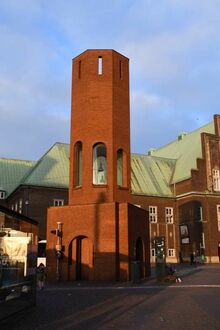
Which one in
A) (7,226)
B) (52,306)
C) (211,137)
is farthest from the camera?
(211,137)

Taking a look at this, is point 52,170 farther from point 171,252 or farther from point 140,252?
point 140,252

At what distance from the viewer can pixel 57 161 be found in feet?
183

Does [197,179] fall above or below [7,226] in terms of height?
above

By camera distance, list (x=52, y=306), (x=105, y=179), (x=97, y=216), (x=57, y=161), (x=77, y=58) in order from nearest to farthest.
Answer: (x=52, y=306)
(x=97, y=216)
(x=105, y=179)
(x=77, y=58)
(x=57, y=161)

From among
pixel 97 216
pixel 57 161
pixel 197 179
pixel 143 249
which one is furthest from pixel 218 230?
pixel 97 216

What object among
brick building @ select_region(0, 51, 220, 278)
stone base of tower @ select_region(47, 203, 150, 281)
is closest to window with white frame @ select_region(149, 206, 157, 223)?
brick building @ select_region(0, 51, 220, 278)

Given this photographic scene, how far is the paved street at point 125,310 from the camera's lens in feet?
35.2

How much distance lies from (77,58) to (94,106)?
442 centimetres

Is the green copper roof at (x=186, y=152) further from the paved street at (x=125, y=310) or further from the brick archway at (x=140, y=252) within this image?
the paved street at (x=125, y=310)

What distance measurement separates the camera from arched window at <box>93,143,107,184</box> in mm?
26953

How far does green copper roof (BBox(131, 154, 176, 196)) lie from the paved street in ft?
132

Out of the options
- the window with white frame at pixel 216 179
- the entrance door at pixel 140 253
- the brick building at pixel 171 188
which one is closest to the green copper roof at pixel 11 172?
the brick building at pixel 171 188

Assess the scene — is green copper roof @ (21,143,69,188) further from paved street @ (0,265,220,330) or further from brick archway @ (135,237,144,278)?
paved street @ (0,265,220,330)

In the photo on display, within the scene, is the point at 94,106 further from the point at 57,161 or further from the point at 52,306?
the point at 57,161
